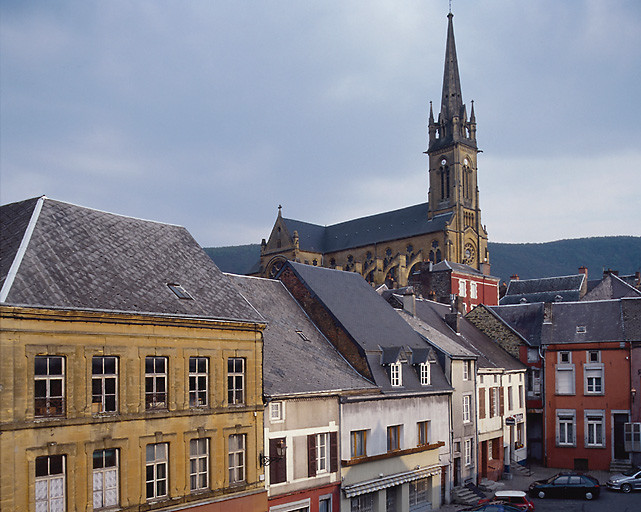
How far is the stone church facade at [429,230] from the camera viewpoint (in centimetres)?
10431

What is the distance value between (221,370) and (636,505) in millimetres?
22524

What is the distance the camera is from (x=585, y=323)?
4747cm

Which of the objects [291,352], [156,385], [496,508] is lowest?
[496,508]

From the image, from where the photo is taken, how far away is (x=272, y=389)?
26.7 metres

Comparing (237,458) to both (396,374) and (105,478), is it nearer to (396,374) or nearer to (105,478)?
(105,478)

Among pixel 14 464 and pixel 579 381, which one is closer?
pixel 14 464

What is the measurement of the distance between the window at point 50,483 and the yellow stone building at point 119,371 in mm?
37

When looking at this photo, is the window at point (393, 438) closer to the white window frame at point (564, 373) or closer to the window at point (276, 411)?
the window at point (276, 411)

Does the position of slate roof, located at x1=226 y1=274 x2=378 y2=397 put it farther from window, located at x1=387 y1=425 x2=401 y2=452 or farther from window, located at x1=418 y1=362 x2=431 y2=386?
window, located at x1=418 y1=362 x2=431 y2=386

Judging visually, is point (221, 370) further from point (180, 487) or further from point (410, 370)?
point (410, 370)

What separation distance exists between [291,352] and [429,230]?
77402mm

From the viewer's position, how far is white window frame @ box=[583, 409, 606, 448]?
44772 mm

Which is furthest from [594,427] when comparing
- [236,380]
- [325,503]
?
[236,380]

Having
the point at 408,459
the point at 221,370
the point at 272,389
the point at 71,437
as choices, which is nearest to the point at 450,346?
the point at 408,459
